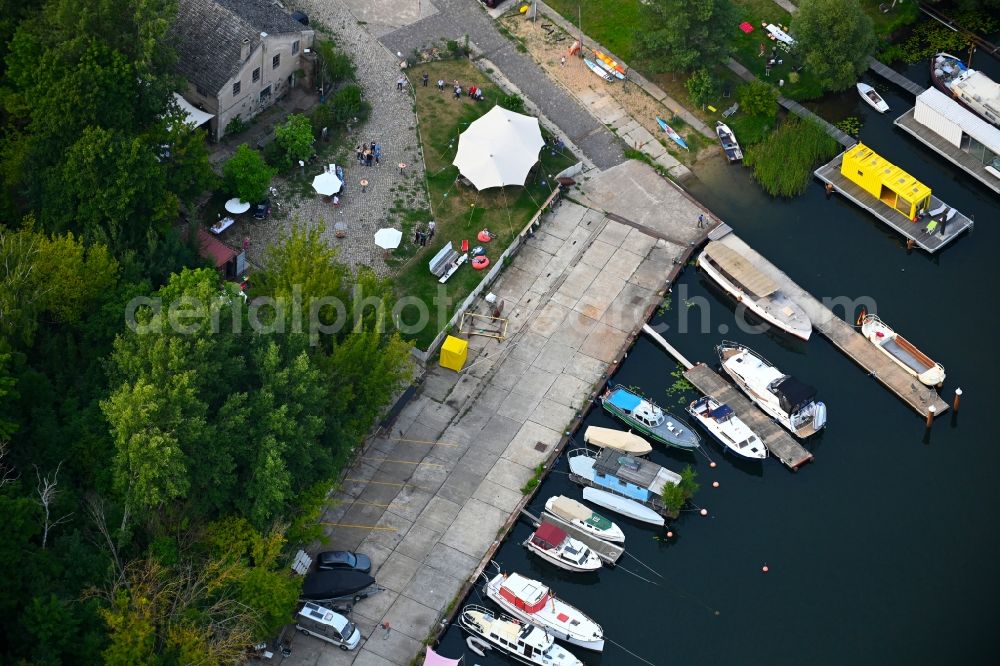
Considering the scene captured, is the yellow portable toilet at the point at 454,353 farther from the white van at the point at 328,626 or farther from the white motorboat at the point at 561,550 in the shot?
the white van at the point at 328,626

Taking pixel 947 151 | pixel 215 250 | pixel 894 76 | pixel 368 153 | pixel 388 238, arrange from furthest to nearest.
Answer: pixel 894 76 → pixel 947 151 → pixel 368 153 → pixel 388 238 → pixel 215 250

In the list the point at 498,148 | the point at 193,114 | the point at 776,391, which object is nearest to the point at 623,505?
the point at 776,391

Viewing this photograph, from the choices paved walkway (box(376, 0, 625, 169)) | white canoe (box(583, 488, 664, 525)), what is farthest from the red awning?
white canoe (box(583, 488, 664, 525))

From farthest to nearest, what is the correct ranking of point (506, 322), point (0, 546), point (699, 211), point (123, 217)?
point (699, 211) < point (506, 322) < point (123, 217) < point (0, 546)

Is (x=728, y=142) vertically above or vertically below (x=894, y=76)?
below

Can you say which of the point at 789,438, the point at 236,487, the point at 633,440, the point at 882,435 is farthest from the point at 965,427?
the point at 236,487

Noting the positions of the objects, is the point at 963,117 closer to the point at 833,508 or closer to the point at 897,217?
the point at 897,217

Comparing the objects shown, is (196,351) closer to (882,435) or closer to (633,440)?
(633,440)
